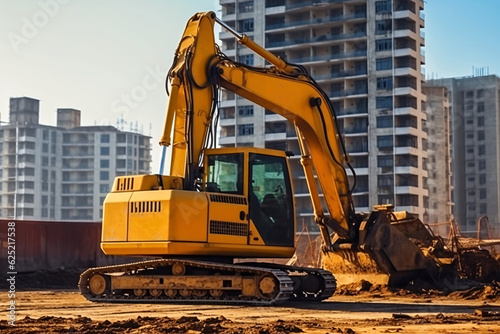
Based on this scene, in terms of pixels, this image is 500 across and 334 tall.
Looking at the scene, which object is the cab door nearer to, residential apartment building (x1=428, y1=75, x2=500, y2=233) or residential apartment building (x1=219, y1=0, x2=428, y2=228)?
residential apartment building (x1=219, y1=0, x2=428, y2=228)

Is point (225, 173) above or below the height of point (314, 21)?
below

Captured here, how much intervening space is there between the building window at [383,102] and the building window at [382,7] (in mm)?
9469

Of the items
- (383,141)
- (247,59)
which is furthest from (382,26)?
(247,59)

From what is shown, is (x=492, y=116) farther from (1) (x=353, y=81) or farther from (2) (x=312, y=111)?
(2) (x=312, y=111)

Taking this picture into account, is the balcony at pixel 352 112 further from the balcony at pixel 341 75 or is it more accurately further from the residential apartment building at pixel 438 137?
the residential apartment building at pixel 438 137

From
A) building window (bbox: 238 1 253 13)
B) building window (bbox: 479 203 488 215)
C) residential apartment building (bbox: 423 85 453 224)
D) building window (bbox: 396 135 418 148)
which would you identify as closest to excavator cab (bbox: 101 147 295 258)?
building window (bbox: 396 135 418 148)

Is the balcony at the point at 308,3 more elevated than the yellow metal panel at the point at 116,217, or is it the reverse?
the balcony at the point at 308,3

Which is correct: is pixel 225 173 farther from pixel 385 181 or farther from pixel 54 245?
pixel 385 181

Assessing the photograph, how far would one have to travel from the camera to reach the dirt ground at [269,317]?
12469 millimetres

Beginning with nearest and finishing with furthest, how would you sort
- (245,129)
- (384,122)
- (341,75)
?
(384,122) → (341,75) → (245,129)

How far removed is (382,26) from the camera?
95000mm

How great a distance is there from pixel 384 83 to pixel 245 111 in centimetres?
1675

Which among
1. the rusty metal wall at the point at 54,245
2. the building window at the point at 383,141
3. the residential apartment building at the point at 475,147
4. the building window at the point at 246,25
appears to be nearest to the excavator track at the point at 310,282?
the rusty metal wall at the point at 54,245

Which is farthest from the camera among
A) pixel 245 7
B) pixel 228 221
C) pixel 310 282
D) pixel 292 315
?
pixel 245 7
